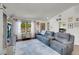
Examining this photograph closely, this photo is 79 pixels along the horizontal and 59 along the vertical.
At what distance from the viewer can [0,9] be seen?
183cm

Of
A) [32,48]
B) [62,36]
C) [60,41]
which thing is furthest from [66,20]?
[32,48]

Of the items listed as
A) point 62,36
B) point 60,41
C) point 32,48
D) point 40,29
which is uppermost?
point 40,29

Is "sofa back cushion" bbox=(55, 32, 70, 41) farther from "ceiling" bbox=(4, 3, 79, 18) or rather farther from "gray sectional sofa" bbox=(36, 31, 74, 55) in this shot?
"ceiling" bbox=(4, 3, 79, 18)

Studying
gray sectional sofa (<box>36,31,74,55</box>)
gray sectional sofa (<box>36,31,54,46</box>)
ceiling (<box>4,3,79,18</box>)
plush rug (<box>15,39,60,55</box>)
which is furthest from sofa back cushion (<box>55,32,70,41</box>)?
ceiling (<box>4,3,79,18</box>)

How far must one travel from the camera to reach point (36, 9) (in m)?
2.03

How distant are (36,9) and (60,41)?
0.90 metres

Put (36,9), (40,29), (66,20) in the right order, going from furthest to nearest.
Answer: (40,29), (66,20), (36,9)

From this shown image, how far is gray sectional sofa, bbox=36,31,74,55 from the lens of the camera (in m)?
2.00

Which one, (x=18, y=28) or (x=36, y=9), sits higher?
(x=36, y=9)

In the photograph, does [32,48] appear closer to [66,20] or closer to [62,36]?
[62,36]

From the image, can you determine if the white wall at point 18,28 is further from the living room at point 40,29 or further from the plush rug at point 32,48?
the plush rug at point 32,48

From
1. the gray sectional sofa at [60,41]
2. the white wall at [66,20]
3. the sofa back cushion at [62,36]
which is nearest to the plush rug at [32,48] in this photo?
the gray sectional sofa at [60,41]
